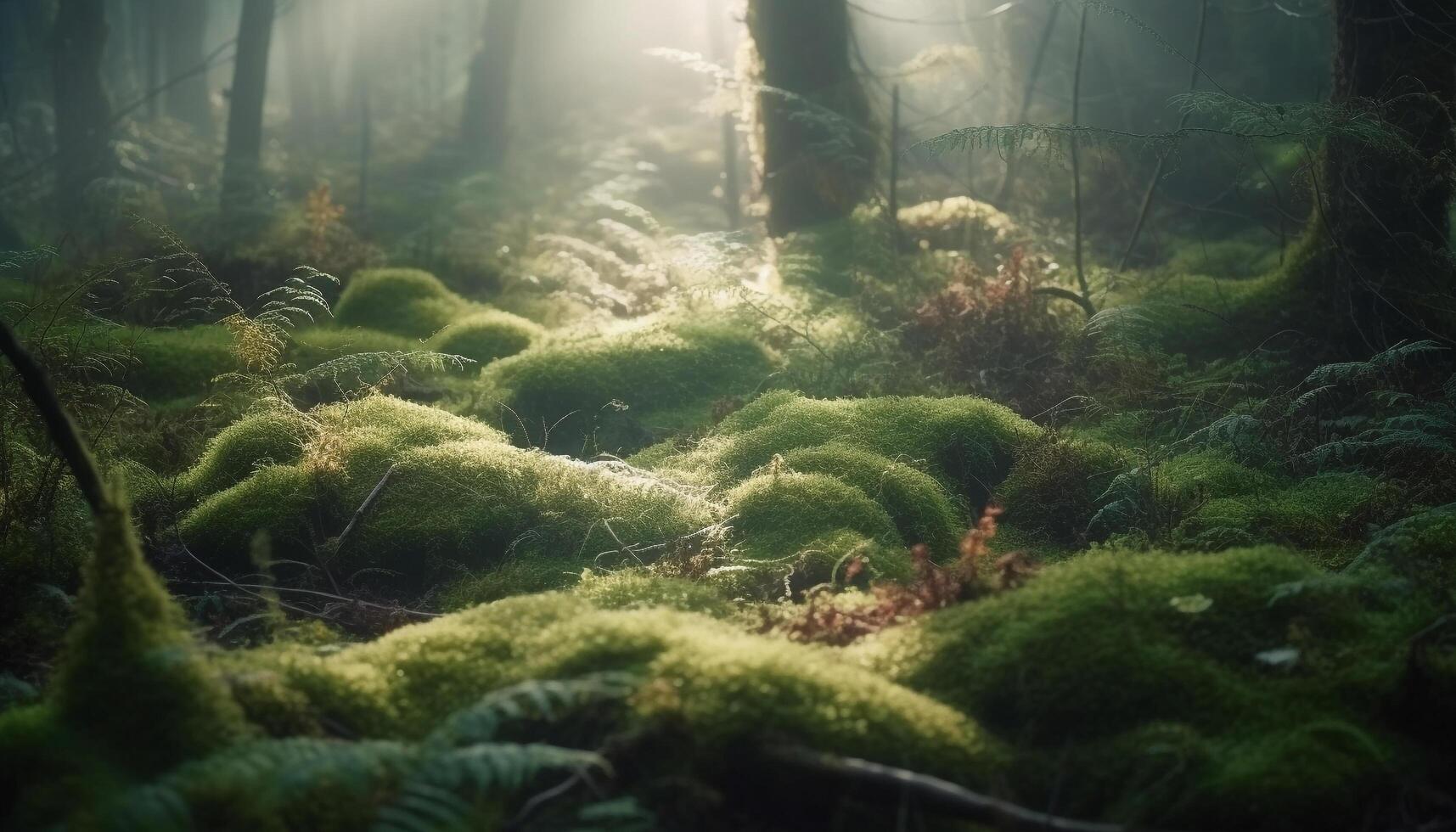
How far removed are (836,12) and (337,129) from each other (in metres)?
27.4

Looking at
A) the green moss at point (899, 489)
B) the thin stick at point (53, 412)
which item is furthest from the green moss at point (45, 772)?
the green moss at point (899, 489)

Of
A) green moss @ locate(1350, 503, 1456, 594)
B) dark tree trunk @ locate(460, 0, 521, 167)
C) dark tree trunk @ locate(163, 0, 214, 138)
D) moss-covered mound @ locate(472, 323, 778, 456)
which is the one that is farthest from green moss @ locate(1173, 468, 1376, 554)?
dark tree trunk @ locate(163, 0, 214, 138)

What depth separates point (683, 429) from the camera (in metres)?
6.59

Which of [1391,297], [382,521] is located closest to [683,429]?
[382,521]

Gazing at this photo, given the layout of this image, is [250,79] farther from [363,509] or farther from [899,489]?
[899,489]

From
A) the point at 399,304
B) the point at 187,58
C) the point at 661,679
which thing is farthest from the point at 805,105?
the point at 187,58

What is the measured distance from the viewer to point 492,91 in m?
24.0

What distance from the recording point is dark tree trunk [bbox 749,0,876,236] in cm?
1082

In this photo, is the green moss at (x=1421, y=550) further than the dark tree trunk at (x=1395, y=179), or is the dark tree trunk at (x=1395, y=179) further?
the dark tree trunk at (x=1395, y=179)

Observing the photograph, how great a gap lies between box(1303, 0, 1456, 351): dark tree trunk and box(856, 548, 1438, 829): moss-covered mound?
13.5 feet

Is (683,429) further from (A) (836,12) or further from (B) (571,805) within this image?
(A) (836,12)

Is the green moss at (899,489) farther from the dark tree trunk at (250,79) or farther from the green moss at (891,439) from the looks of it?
the dark tree trunk at (250,79)

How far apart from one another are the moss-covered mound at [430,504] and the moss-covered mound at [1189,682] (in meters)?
1.89

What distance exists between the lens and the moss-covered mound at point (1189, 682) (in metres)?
2.55
